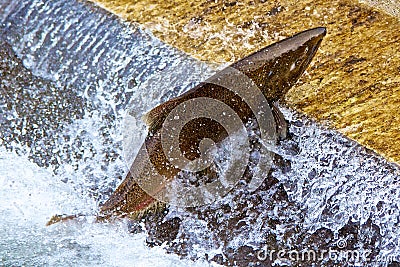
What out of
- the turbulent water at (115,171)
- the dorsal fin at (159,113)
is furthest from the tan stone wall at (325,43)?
the dorsal fin at (159,113)

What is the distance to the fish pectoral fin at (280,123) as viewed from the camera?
2.89 m

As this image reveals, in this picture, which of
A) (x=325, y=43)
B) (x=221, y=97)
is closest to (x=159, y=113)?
(x=221, y=97)

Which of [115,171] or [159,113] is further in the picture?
[115,171]

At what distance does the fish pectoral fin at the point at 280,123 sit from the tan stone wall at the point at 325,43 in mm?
103

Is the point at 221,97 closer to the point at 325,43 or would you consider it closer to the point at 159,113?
the point at 159,113

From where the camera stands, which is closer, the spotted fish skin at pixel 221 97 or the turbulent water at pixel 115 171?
the spotted fish skin at pixel 221 97

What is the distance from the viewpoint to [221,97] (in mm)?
2619

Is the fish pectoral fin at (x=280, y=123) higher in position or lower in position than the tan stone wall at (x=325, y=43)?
lower

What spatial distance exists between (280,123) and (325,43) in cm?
50

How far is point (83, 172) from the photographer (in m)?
3.14

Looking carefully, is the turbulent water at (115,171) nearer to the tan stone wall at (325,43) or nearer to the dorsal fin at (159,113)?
the tan stone wall at (325,43)

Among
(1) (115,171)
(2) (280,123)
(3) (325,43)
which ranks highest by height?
(3) (325,43)

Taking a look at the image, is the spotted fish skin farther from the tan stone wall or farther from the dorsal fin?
the tan stone wall

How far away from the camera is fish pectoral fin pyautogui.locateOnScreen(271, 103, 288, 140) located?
114 inches
